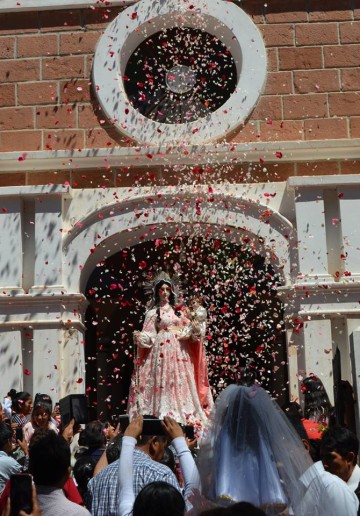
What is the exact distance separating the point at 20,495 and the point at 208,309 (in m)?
7.94

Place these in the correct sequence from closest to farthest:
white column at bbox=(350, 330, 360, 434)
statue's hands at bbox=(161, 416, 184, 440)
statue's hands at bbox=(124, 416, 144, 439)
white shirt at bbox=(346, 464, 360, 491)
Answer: statue's hands at bbox=(161, 416, 184, 440), statue's hands at bbox=(124, 416, 144, 439), white shirt at bbox=(346, 464, 360, 491), white column at bbox=(350, 330, 360, 434)

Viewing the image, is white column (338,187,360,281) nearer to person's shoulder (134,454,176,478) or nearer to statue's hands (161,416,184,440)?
person's shoulder (134,454,176,478)

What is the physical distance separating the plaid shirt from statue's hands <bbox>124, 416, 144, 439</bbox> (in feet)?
0.60

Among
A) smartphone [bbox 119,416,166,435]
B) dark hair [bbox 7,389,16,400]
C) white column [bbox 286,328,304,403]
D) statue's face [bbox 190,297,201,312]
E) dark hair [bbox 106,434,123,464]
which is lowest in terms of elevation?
dark hair [bbox 106,434,123,464]

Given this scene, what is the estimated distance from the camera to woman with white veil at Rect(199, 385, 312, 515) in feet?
11.2

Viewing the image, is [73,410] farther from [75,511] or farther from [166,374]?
[75,511]

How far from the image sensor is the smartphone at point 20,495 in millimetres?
3375

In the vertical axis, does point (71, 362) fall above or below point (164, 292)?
below

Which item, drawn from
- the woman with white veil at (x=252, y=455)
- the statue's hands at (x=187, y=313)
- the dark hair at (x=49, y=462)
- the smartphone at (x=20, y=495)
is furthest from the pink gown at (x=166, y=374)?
the smartphone at (x=20, y=495)

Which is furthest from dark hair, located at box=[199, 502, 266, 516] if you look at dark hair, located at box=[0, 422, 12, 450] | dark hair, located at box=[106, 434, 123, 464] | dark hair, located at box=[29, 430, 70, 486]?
dark hair, located at box=[0, 422, 12, 450]

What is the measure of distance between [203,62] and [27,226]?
3052mm

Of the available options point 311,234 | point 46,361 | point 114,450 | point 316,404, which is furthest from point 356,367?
point 46,361

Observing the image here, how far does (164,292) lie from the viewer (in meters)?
10.1

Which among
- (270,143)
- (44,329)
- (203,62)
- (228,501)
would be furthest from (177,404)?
(228,501)
